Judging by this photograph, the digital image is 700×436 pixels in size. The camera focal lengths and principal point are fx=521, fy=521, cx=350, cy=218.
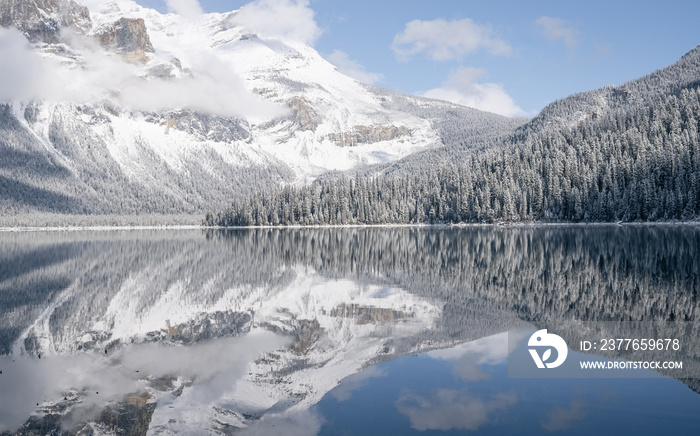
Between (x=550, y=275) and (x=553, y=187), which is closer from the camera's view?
(x=550, y=275)

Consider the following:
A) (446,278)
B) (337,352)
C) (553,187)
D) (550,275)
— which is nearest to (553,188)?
(553,187)

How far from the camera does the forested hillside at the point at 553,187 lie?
115938 millimetres

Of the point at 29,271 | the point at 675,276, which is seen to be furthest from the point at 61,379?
the point at 29,271

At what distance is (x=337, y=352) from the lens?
19578mm

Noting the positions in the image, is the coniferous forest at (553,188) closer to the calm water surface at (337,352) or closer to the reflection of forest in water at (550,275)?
the reflection of forest in water at (550,275)

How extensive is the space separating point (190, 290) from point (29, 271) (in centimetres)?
2281

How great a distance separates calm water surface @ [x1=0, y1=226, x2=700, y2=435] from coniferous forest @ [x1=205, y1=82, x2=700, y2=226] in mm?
85009

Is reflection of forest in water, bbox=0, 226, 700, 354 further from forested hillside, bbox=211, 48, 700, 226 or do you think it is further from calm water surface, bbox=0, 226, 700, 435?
forested hillside, bbox=211, 48, 700, 226

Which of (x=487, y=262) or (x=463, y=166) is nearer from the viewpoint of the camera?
(x=487, y=262)

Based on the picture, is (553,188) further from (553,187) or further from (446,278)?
(446,278)

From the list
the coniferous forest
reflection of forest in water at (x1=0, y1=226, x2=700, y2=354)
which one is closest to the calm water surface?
reflection of forest in water at (x1=0, y1=226, x2=700, y2=354)

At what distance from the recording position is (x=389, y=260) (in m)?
51.9

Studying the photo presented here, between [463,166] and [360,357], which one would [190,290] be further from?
[463,166]

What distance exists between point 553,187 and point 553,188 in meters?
0.26
